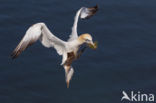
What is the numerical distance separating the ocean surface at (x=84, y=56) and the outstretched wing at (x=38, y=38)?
15.9ft

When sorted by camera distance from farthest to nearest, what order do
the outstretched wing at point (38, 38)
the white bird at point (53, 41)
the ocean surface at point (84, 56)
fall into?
the ocean surface at point (84, 56), the white bird at point (53, 41), the outstretched wing at point (38, 38)

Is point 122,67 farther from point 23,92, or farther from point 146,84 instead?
point 23,92

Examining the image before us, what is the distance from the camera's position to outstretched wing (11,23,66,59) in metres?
11.2

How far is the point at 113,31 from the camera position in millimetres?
19062

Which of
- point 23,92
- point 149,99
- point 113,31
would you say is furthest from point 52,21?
point 149,99

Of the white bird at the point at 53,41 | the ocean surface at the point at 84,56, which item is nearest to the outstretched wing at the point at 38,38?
the white bird at the point at 53,41

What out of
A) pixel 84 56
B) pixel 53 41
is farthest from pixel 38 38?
pixel 84 56

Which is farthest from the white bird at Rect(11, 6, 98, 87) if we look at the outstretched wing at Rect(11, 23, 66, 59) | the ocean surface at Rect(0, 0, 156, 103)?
the ocean surface at Rect(0, 0, 156, 103)

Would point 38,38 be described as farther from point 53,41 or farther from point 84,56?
point 84,56

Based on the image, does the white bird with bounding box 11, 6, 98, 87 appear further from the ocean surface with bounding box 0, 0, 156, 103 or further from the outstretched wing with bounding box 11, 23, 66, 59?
the ocean surface with bounding box 0, 0, 156, 103

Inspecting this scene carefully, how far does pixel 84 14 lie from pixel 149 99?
5235mm

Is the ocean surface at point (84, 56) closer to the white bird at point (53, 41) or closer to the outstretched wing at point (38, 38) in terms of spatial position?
the white bird at point (53, 41)

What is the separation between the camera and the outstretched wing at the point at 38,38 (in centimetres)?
1117

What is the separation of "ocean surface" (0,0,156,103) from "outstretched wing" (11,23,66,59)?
4.85 meters
